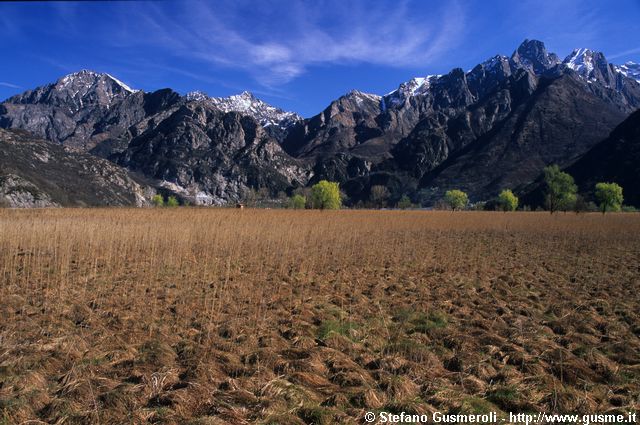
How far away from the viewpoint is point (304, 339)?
19.3ft

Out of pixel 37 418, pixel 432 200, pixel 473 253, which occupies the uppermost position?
pixel 432 200

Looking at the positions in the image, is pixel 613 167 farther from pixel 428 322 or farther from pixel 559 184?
pixel 428 322

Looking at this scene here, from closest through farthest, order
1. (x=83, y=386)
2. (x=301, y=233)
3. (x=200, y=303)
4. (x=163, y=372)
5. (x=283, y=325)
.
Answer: (x=83, y=386) < (x=163, y=372) < (x=283, y=325) < (x=200, y=303) < (x=301, y=233)

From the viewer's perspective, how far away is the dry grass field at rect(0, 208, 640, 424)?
4090mm

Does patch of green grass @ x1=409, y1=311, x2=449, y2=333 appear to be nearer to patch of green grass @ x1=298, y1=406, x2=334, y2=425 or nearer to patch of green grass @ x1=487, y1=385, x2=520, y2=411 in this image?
patch of green grass @ x1=487, y1=385, x2=520, y2=411

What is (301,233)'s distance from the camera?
56.1 feet

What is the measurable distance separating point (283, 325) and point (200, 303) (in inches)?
83.6

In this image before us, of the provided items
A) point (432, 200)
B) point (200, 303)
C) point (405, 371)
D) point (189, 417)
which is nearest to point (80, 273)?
point (200, 303)

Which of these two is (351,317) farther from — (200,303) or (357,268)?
(357,268)

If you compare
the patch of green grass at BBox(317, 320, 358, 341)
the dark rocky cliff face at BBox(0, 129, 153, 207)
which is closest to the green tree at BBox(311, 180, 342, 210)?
the patch of green grass at BBox(317, 320, 358, 341)

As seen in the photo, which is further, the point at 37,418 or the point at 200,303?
the point at 200,303

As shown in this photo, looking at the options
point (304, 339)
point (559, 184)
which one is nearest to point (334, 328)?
point (304, 339)

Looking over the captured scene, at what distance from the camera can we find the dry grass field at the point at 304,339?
409 cm

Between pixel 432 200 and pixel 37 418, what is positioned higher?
pixel 432 200
